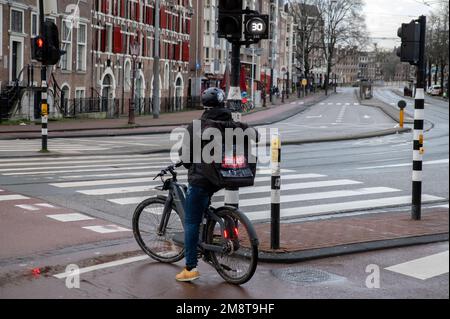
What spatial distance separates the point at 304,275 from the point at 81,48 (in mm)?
38875

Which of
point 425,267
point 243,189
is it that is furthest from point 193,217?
point 243,189

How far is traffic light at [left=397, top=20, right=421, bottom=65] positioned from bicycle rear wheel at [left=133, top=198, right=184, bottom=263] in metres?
4.55

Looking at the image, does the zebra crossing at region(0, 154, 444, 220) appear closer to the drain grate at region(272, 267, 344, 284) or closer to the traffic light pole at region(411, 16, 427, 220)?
the traffic light pole at region(411, 16, 427, 220)

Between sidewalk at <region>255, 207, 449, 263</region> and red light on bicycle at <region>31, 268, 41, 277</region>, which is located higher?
sidewalk at <region>255, 207, 449, 263</region>

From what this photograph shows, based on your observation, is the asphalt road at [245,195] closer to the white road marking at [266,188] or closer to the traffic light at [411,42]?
the white road marking at [266,188]

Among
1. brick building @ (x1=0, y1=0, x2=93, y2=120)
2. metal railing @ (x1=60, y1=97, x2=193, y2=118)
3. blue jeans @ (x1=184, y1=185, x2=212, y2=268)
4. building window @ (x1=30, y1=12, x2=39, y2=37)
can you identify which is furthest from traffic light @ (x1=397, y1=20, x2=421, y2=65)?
building window @ (x1=30, y1=12, x2=39, y2=37)

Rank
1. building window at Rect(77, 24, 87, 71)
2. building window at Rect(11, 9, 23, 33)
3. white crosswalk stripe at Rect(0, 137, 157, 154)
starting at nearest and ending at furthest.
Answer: white crosswalk stripe at Rect(0, 137, 157, 154), building window at Rect(11, 9, 23, 33), building window at Rect(77, 24, 87, 71)

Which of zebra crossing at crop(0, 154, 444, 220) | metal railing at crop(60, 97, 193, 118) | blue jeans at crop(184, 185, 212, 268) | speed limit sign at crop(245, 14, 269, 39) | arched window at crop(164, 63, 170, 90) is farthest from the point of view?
arched window at crop(164, 63, 170, 90)

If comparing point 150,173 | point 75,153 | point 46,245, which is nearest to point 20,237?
point 46,245

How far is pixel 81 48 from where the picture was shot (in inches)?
1720

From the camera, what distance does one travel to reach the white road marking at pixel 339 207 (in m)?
10.9

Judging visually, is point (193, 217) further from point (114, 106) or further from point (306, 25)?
point (306, 25)

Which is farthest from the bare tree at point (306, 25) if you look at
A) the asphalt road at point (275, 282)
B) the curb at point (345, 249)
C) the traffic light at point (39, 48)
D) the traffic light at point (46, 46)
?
the asphalt road at point (275, 282)

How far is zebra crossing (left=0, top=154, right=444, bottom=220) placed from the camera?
11.7m
